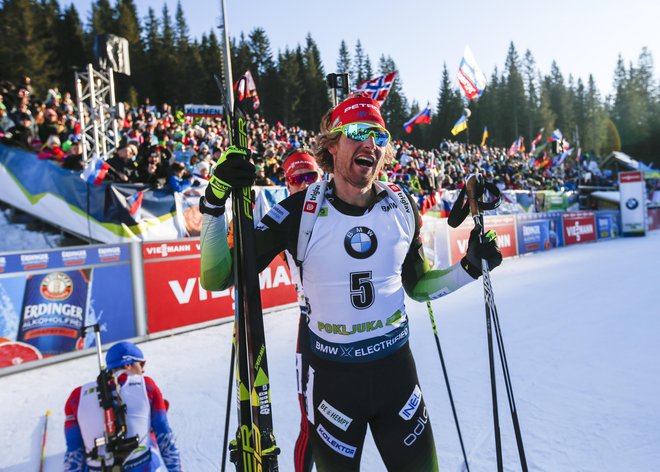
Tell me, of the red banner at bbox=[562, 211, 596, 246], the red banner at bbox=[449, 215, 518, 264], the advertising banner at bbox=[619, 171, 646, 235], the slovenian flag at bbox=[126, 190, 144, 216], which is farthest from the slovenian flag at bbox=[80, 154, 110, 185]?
the advertising banner at bbox=[619, 171, 646, 235]

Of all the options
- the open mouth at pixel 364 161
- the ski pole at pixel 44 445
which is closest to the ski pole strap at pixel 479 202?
the open mouth at pixel 364 161

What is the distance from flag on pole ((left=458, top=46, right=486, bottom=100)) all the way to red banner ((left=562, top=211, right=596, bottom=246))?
58.8 feet

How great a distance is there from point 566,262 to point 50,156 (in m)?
15.5

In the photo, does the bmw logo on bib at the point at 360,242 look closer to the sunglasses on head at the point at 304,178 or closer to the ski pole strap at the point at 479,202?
the ski pole strap at the point at 479,202

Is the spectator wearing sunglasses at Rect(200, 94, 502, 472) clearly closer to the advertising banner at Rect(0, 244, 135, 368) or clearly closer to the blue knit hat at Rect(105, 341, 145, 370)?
the blue knit hat at Rect(105, 341, 145, 370)

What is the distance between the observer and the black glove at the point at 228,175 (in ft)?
5.94

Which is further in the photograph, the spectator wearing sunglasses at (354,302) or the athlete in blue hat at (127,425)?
the athlete in blue hat at (127,425)

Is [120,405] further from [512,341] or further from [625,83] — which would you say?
[625,83]

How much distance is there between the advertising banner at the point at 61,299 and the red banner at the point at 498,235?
10074 mm

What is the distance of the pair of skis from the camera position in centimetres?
178

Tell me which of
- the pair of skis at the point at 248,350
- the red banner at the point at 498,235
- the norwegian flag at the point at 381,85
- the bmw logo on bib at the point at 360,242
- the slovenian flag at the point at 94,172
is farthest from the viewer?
the red banner at the point at 498,235

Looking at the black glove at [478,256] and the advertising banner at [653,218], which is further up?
the black glove at [478,256]

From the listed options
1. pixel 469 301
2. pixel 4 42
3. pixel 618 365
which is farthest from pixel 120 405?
pixel 4 42

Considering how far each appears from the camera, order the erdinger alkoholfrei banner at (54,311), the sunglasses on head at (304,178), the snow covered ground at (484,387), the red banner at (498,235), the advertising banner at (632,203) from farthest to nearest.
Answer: the advertising banner at (632,203)
the red banner at (498,235)
the erdinger alkoholfrei banner at (54,311)
the sunglasses on head at (304,178)
the snow covered ground at (484,387)
